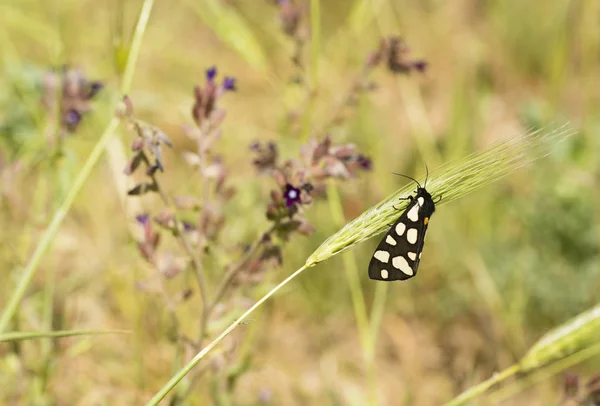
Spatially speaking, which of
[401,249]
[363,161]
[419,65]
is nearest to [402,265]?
[401,249]

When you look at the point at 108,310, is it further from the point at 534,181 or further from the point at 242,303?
the point at 534,181

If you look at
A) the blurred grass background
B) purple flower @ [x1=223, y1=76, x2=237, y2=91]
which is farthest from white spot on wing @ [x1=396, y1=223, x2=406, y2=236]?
the blurred grass background

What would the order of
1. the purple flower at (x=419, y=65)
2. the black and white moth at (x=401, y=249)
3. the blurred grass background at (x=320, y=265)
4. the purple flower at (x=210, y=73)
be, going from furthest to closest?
the blurred grass background at (x=320, y=265) → the purple flower at (x=419, y=65) → the purple flower at (x=210, y=73) → the black and white moth at (x=401, y=249)

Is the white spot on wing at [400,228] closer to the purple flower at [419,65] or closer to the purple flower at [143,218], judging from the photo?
the purple flower at [143,218]

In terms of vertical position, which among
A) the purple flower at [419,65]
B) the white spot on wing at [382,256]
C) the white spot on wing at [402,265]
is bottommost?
the white spot on wing at [402,265]

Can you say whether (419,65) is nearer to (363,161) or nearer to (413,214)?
(363,161)

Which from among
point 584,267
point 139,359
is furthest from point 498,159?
point 584,267

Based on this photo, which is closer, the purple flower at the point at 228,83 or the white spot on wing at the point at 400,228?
the white spot on wing at the point at 400,228

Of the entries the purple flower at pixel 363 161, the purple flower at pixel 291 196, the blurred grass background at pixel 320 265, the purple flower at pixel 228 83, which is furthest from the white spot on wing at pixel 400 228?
the blurred grass background at pixel 320 265
